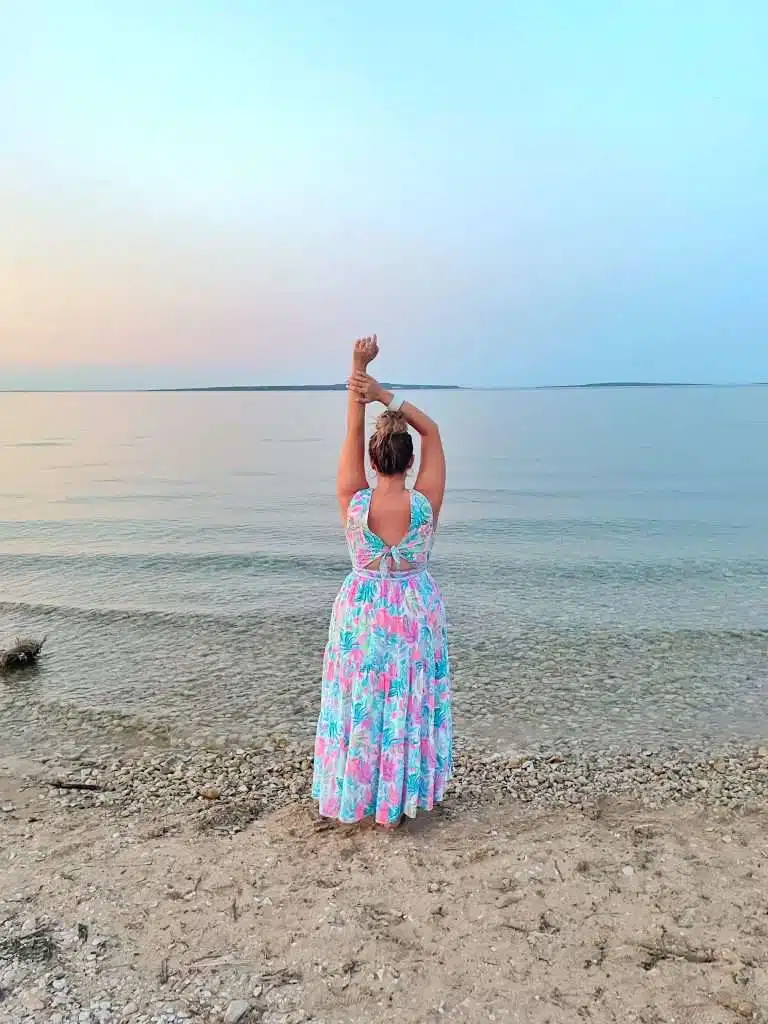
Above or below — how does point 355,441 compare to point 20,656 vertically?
above

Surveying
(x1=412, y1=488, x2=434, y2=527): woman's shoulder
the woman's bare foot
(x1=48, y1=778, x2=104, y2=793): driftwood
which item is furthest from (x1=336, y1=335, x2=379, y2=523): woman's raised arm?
(x1=48, y1=778, x2=104, y2=793): driftwood

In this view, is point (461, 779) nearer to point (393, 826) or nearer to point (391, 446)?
point (393, 826)

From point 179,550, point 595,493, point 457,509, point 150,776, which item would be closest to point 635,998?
point 150,776

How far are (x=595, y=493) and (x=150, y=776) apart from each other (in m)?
23.6

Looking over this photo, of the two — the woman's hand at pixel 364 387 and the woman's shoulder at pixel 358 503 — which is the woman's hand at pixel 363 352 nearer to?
the woman's hand at pixel 364 387

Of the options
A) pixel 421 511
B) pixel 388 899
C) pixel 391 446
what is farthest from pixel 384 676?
pixel 391 446

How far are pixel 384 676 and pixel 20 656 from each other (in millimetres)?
6883

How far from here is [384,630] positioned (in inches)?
191

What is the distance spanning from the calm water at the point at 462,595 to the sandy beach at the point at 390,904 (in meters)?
1.86

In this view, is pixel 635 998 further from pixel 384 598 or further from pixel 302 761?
pixel 302 761

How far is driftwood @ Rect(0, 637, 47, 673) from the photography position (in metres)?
9.72

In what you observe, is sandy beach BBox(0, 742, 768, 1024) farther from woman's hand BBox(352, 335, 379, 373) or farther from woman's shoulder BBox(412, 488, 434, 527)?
woman's hand BBox(352, 335, 379, 373)

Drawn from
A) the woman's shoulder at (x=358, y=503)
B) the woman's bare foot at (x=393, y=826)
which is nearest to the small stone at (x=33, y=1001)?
the woman's bare foot at (x=393, y=826)

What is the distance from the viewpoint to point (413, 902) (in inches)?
170
